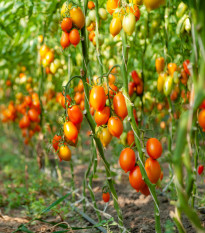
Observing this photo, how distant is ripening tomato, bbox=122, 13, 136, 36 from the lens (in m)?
0.99

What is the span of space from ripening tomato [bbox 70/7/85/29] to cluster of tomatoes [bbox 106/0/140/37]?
5.0 inches

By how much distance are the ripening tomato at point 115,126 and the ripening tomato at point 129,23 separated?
342mm

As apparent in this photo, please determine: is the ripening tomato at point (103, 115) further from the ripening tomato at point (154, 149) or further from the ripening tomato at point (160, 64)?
the ripening tomato at point (160, 64)

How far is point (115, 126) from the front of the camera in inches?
42.3

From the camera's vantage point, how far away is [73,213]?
76.1 inches

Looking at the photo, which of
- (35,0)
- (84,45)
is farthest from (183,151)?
(35,0)

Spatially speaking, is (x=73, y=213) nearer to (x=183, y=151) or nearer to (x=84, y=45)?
(x=84, y=45)

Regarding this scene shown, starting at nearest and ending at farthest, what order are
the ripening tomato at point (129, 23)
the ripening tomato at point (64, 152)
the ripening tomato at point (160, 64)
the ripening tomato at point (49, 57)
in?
the ripening tomato at point (129, 23) < the ripening tomato at point (64, 152) < the ripening tomato at point (160, 64) < the ripening tomato at point (49, 57)

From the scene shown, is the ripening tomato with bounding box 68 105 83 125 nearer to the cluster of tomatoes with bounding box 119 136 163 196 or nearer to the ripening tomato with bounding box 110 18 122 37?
the cluster of tomatoes with bounding box 119 136 163 196

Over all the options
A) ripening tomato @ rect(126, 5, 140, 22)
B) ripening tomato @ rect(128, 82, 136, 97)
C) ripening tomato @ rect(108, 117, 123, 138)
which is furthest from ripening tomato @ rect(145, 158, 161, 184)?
ripening tomato @ rect(128, 82, 136, 97)

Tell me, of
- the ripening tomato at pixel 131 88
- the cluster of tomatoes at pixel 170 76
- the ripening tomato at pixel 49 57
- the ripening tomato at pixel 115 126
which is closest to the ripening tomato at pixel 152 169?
the ripening tomato at pixel 115 126

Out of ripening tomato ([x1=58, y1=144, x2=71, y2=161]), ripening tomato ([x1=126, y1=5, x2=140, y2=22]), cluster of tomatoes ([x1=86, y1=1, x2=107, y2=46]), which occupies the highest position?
cluster of tomatoes ([x1=86, y1=1, x2=107, y2=46])

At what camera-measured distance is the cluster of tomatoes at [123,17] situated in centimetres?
100

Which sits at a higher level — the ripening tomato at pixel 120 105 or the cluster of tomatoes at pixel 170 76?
the cluster of tomatoes at pixel 170 76
